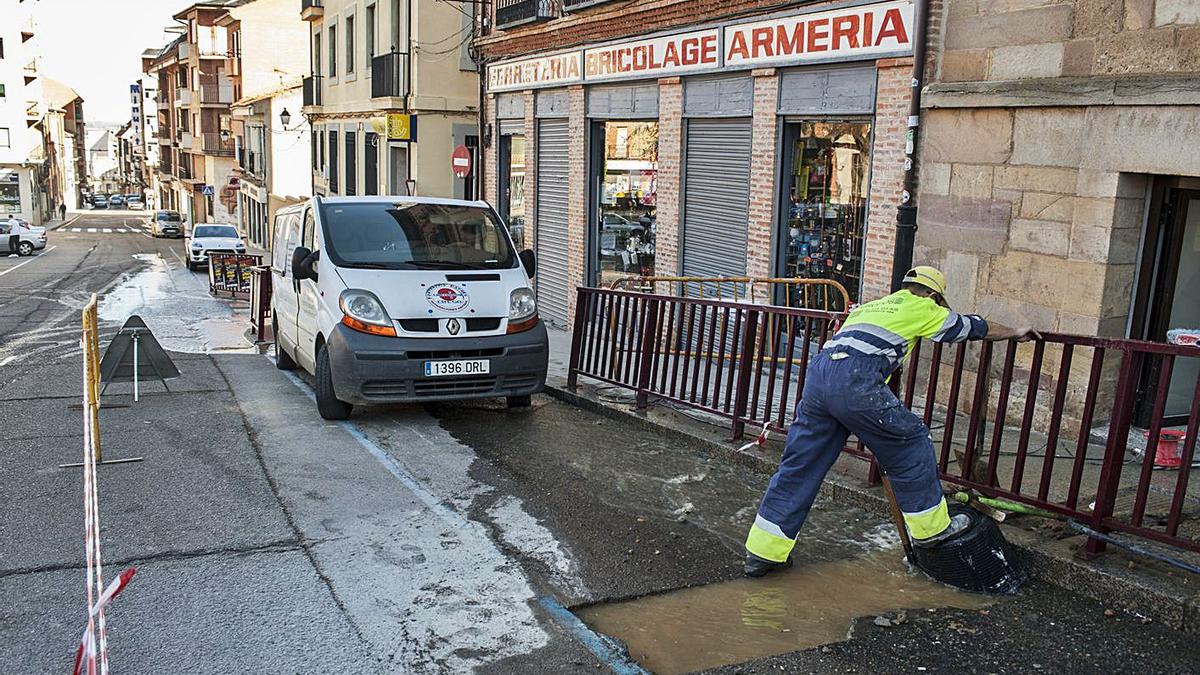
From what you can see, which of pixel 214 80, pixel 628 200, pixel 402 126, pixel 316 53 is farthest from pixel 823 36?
pixel 214 80

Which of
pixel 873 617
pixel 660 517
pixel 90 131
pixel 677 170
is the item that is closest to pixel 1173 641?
pixel 873 617

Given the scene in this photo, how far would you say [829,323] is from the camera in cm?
674

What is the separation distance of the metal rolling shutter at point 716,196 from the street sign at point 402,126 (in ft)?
35.3

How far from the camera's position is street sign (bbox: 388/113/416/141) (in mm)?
21641

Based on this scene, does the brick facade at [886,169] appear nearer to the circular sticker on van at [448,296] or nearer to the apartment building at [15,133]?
the circular sticker on van at [448,296]

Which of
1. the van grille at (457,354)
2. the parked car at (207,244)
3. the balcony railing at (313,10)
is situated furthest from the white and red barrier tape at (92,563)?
the parked car at (207,244)

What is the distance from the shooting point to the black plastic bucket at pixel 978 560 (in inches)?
193

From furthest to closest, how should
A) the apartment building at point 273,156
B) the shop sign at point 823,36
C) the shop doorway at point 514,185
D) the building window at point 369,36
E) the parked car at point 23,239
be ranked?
1. the apartment building at point 273,156
2. the parked car at point 23,239
3. the building window at point 369,36
4. the shop doorway at point 514,185
5. the shop sign at point 823,36

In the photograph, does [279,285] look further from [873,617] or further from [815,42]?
[873,617]

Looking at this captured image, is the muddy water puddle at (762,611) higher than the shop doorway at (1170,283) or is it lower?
lower

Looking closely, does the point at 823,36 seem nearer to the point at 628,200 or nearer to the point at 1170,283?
the point at 1170,283

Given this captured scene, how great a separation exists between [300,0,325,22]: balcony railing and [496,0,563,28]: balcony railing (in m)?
14.4

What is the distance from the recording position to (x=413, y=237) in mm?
9062

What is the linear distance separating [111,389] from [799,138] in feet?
24.2
